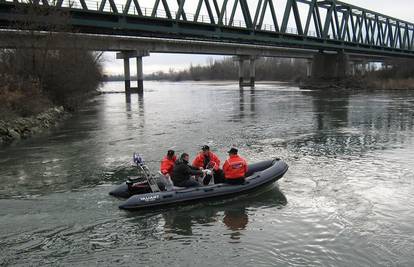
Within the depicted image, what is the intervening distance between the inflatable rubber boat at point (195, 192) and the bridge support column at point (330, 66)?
7330 centimetres

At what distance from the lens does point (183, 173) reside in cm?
1150

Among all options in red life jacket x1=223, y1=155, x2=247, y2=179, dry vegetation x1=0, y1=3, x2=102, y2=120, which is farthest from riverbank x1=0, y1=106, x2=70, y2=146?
red life jacket x1=223, y1=155, x2=247, y2=179

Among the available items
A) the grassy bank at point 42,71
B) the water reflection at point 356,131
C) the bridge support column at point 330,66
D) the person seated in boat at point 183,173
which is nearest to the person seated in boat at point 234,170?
the person seated in boat at point 183,173

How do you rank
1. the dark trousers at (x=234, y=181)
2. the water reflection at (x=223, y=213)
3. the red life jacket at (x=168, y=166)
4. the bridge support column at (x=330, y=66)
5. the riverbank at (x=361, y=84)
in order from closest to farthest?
the water reflection at (x=223, y=213) → the dark trousers at (x=234, y=181) → the red life jacket at (x=168, y=166) → the riverbank at (x=361, y=84) → the bridge support column at (x=330, y=66)

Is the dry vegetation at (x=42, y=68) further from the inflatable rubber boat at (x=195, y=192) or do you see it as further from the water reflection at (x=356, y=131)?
the inflatable rubber boat at (x=195, y=192)

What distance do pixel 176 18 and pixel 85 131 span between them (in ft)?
95.3

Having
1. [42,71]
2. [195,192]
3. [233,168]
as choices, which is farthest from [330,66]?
[195,192]

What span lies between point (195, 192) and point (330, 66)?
252ft

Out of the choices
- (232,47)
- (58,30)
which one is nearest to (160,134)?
(58,30)

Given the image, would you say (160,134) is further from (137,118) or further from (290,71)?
(290,71)

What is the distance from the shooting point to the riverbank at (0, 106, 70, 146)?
22172 millimetres

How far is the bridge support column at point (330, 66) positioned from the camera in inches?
3219

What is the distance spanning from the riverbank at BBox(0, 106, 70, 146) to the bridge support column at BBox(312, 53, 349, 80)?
62.0 m

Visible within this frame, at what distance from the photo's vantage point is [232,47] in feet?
264
